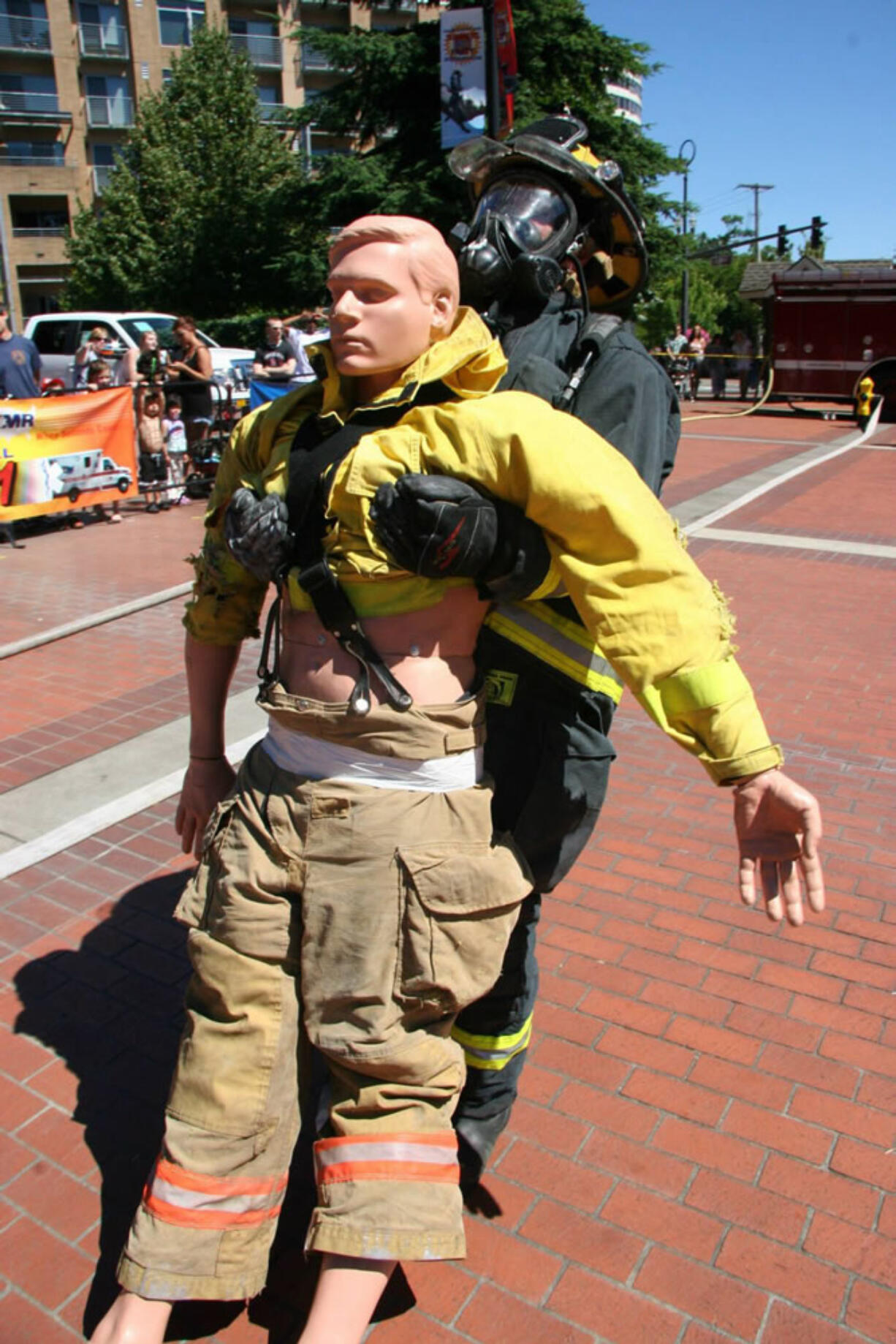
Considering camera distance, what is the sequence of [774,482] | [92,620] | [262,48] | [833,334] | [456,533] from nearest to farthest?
[456,533] → [92,620] → [774,482] → [833,334] → [262,48]

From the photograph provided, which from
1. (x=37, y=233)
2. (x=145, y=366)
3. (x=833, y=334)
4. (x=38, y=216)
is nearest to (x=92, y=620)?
(x=145, y=366)

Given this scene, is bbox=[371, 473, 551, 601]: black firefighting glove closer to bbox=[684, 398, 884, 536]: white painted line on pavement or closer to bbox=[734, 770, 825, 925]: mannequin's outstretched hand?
bbox=[734, 770, 825, 925]: mannequin's outstretched hand

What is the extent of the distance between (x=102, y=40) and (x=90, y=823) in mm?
52169

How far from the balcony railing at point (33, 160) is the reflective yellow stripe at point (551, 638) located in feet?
174

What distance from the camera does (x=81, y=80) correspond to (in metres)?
47.1

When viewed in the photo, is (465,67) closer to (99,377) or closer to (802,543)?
(99,377)

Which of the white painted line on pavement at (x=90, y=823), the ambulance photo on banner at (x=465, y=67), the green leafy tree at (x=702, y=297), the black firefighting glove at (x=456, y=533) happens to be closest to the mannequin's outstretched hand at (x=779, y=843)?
the black firefighting glove at (x=456, y=533)

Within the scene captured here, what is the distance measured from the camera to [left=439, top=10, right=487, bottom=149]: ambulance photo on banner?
36.4ft

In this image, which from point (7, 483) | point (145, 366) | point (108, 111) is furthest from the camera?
point (108, 111)

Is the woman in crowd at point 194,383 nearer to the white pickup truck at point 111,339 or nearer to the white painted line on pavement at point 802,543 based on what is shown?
the white pickup truck at point 111,339

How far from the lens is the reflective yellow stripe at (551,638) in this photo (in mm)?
1980

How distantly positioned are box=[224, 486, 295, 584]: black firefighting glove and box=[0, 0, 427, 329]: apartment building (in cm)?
4841

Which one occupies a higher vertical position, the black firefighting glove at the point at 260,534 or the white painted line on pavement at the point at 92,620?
the black firefighting glove at the point at 260,534

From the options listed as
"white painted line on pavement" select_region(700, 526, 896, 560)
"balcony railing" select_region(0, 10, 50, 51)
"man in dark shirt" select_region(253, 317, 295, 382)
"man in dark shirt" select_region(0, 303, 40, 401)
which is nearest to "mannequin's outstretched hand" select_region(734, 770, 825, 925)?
"white painted line on pavement" select_region(700, 526, 896, 560)
